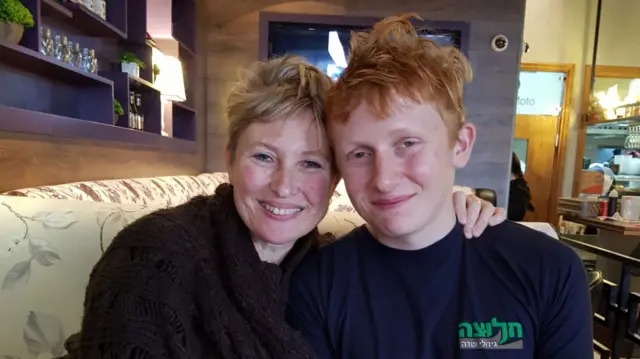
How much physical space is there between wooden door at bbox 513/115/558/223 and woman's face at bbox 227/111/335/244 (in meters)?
4.95

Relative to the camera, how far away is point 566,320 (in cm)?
81

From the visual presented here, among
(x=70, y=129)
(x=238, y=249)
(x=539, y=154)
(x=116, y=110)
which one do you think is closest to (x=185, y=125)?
(x=116, y=110)

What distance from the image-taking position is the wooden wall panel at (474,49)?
3555 mm

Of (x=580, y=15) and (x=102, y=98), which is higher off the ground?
(x=580, y=15)

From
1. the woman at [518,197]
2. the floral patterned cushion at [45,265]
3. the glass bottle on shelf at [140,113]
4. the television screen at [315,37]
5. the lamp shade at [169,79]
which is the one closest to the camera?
the floral patterned cushion at [45,265]

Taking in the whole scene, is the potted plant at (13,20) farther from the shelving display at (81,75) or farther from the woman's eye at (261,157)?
the woman's eye at (261,157)

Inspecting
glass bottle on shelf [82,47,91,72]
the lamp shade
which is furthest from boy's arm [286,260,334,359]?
the lamp shade

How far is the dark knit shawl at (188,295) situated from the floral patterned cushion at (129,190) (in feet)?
2.20

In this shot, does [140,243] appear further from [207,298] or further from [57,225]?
[57,225]

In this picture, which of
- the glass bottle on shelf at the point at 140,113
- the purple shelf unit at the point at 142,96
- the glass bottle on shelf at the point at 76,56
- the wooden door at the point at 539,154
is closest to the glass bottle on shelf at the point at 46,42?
the glass bottle on shelf at the point at 76,56

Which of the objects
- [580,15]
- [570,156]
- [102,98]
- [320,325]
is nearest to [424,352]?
[320,325]

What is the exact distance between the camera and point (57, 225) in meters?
0.93

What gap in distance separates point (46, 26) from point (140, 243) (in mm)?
1455

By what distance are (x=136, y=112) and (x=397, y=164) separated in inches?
83.2
